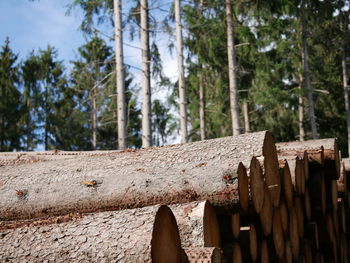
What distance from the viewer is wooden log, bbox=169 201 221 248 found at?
267 centimetres

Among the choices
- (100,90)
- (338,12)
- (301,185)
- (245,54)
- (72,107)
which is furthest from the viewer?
(72,107)

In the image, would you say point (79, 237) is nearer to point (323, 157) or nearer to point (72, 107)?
point (323, 157)

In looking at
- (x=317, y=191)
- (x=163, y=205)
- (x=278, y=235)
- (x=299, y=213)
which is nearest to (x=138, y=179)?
(x=163, y=205)

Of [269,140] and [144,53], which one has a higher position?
[144,53]

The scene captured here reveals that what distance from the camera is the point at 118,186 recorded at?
127 inches

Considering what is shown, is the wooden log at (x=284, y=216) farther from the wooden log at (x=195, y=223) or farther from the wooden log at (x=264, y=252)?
the wooden log at (x=195, y=223)

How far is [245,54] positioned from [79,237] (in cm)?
1537

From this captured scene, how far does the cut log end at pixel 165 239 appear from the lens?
7.14 feet

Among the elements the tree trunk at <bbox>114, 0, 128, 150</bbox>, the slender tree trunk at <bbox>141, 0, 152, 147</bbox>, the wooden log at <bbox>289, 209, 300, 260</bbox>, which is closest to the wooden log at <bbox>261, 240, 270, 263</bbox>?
the wooden log at <bbox>289, 209, 300, 260</bbox>

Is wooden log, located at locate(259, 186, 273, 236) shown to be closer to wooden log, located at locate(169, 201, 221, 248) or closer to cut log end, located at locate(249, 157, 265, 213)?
cut log end, located at locate(249, 157, 265, 213)

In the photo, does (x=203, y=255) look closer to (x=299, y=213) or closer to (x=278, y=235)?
A: (x=278, y=235)

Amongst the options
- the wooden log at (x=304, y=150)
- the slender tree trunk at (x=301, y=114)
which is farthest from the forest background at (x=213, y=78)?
the wooden log at (x=304, y=150)

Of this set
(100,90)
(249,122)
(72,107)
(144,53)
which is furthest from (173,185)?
(72,107)

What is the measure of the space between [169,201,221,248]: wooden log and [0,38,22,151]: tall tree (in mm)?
22131
